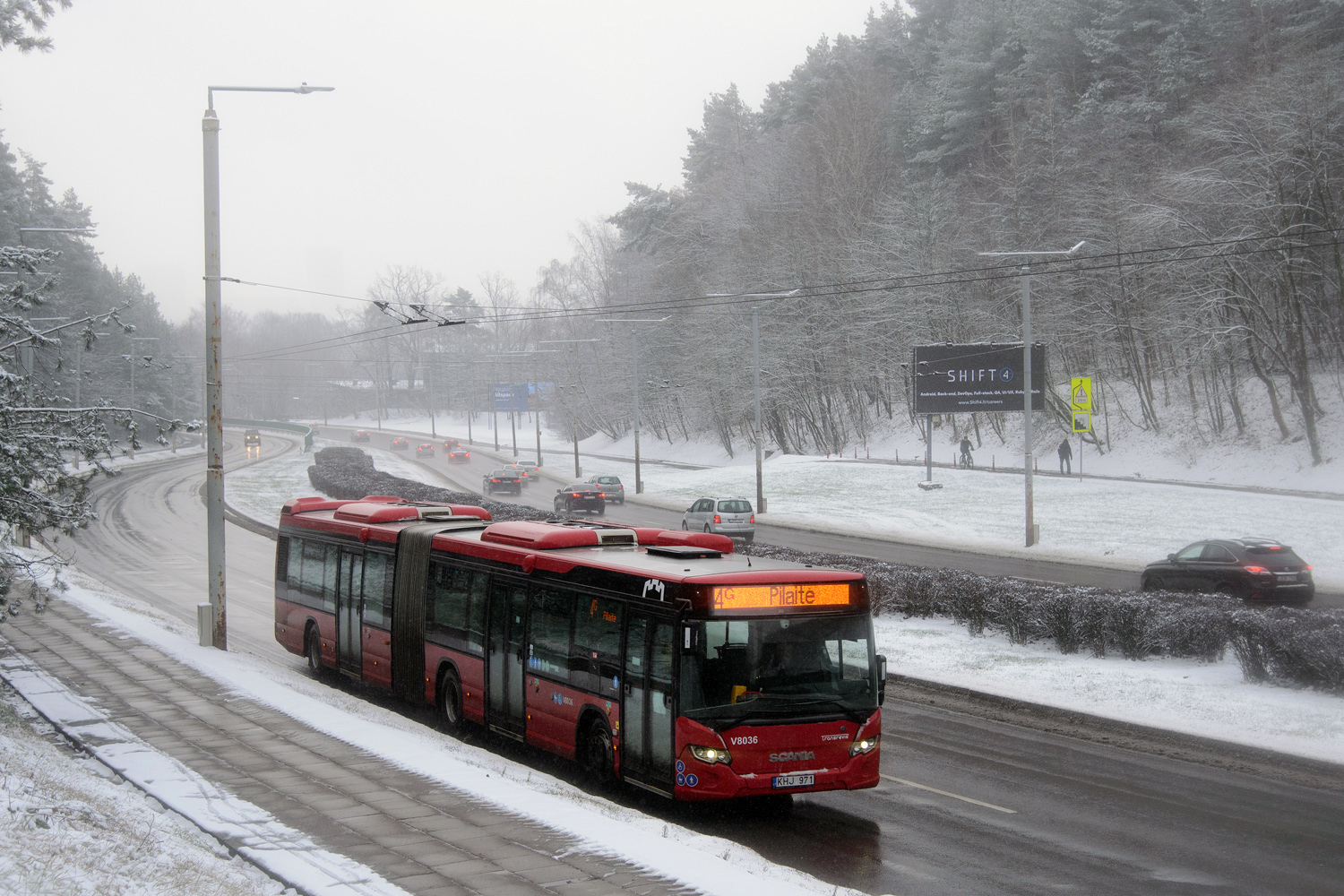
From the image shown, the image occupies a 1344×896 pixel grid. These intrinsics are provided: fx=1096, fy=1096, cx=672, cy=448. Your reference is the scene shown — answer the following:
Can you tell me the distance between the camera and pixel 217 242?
1775 cm

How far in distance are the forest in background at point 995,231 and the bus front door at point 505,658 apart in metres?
12.2

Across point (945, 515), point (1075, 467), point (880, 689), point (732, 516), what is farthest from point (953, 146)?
point (880, 689)

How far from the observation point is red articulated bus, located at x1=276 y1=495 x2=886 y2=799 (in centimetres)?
975

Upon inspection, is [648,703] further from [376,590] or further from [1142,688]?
[1142,688]

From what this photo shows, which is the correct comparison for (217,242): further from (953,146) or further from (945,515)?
(953,146)

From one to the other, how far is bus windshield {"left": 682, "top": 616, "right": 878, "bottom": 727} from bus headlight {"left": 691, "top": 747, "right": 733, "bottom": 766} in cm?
22

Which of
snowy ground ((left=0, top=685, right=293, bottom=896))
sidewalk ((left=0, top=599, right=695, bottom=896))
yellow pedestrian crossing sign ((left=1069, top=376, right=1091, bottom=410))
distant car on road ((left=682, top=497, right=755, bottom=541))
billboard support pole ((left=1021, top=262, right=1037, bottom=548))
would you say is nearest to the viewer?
snowy ground ((left=0, top=685, right=293, bottom=896))

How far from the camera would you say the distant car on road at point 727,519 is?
37.8 m

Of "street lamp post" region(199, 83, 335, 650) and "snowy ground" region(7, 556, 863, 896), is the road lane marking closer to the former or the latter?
"snowy ground" region(7, 556, 863, 896)

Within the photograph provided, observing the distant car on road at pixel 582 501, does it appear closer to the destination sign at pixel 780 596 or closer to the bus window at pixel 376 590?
the bus window at pixel 376 590

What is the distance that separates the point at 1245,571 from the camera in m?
21.1

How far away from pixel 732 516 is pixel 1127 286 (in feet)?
89.4

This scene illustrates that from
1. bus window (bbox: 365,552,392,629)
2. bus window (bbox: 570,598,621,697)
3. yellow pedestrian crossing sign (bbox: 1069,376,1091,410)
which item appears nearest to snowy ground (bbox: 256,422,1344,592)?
yellow pedestrian crossing sign (bbox: 1069,376,1091,410)

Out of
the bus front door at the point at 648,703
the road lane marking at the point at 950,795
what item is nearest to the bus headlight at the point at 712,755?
the bus front door at the point at 648,703
